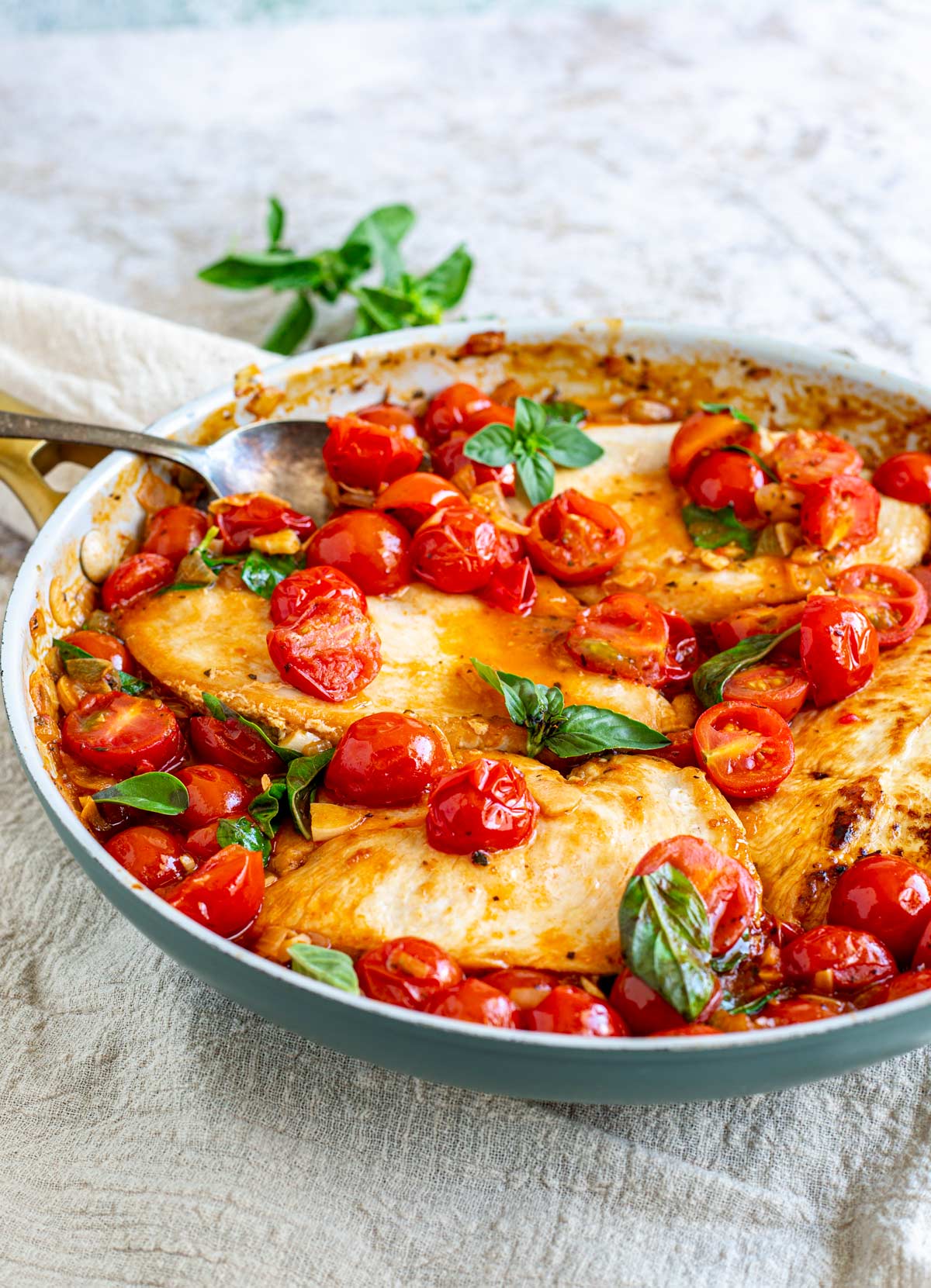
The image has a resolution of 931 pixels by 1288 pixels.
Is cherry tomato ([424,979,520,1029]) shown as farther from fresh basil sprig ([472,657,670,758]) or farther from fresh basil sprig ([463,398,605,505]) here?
fresh basil sprig ([463,398,605,505])

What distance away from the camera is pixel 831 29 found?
829 centimetres

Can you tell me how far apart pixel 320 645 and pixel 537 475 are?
105cm

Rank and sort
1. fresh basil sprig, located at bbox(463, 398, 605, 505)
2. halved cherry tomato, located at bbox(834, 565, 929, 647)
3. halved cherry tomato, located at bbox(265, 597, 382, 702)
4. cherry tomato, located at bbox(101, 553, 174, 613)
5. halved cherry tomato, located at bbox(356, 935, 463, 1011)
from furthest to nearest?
fresh basil sprig, located at bbox(463, 398, 605, 505) → cherry tomato, located at bbox(101, 553, 174, 613) → halved cherry tomato, located at bbox(834, 565, 929, 647) → halved cherry tomato, located at bbox(265, 597, 382, 702) → halved cherry tomato, located at bbox(356, 935, 463, 1011)

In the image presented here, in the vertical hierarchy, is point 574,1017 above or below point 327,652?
below

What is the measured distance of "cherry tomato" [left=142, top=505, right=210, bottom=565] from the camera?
3.91 metres

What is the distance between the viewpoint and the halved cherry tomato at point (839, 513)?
12.7 ft

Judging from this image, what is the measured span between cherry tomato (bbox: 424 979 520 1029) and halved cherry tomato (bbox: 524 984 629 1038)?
0.06 meters

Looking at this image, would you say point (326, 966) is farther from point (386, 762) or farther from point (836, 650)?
point (836, 650)

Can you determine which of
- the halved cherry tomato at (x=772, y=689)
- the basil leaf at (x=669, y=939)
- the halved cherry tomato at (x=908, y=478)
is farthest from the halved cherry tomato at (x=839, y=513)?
the basil leaf at (x=669, y=939)

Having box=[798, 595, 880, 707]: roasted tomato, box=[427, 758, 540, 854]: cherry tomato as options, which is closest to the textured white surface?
box=[427, 758, 540, 854]: cherry tomato

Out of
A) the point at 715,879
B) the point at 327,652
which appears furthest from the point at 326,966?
the point at 327,652

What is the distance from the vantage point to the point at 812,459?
13.2 ft

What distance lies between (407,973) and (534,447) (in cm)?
196

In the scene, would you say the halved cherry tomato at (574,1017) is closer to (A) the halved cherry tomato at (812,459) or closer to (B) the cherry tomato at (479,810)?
(B) the cherry tomato at (479,810)
